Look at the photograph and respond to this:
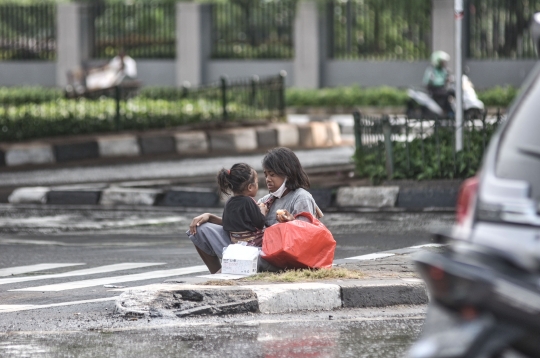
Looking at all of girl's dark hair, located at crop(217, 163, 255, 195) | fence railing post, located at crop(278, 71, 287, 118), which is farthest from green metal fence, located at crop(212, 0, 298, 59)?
girl's dark hair, located at crop(217, 163, 255, 195)

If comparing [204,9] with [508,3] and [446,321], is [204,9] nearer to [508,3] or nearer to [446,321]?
[508,3]

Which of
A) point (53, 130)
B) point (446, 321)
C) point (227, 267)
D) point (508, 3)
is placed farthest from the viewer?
point (508, 3)

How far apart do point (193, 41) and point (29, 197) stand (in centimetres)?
2174

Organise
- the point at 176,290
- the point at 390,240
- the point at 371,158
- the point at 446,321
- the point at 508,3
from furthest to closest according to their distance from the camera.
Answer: the point at 508,3
the point at 371,158
the point at 390,240
the point at 176,290
the point at 446,321

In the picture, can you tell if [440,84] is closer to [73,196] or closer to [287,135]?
[287,135]

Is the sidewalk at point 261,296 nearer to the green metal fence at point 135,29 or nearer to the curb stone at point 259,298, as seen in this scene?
the curb stone at point 259,298

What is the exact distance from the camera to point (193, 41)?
36.2m

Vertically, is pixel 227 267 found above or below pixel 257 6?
below

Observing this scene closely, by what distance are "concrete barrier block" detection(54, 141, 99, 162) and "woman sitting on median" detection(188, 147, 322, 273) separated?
1012cm

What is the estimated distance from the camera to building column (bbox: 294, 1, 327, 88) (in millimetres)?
34531

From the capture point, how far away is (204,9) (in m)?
36.3

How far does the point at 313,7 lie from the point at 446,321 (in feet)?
103

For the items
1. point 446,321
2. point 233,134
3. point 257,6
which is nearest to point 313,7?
point 257,6

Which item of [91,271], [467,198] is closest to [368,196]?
[91,271]
